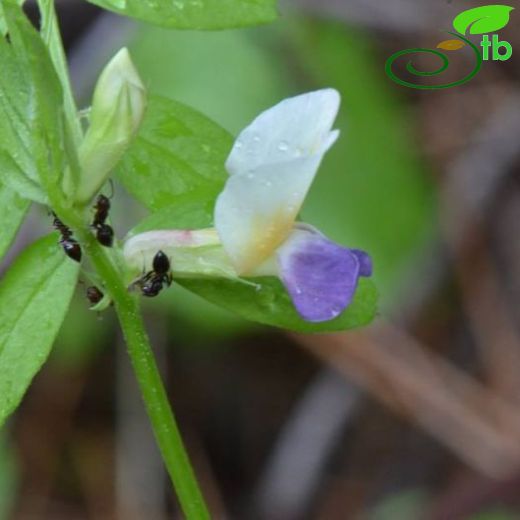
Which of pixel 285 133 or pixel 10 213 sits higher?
pixel 285 133

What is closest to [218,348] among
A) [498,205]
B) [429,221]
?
[429,221]

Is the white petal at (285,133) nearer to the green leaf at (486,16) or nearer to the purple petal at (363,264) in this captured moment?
the purple petal at (363,264)

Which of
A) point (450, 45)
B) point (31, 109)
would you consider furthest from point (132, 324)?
point (450, 45)

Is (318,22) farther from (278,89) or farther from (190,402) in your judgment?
(190,402)

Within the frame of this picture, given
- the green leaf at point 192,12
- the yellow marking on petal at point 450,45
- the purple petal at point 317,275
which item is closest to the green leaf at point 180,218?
the purple petal at point 317,275

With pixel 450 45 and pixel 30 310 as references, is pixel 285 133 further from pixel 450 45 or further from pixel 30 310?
pixel 450 45
